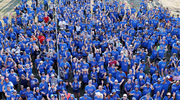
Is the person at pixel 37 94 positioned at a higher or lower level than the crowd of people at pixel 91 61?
lower

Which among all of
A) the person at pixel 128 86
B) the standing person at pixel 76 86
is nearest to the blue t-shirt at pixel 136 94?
the person at pixel 128 86

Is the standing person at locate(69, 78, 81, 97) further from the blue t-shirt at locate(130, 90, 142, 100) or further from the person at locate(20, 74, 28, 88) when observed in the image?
the blue t-shirt at locate(130, 90, 142, 100)

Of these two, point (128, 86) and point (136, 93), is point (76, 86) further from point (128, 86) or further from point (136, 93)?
point (136, 93)

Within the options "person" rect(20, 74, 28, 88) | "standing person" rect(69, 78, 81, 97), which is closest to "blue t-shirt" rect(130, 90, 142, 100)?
"standing person" rect(69, 78, 81, 97)

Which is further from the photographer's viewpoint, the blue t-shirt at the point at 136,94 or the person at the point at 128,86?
the person at the point at 128,86

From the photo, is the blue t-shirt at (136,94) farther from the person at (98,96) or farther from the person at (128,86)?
the person at (98,96)

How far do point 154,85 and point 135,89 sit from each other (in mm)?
1147

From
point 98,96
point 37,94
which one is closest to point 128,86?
point 98,96

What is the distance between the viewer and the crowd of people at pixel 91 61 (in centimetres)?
1016

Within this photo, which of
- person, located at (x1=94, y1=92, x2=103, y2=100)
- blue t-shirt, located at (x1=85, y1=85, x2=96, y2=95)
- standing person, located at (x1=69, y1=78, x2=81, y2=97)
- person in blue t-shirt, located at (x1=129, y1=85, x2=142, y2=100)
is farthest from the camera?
standing person, located at (x1=69, y1=78, x2=81, y2=97)

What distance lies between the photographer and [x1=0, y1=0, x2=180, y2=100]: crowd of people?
10156 millimetres

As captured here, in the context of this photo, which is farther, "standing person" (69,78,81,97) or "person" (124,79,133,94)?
"standing person" (69,78,81,97)

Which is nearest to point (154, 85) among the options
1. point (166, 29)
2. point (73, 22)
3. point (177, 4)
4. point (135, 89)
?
point (135, 89)

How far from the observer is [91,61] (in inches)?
479
